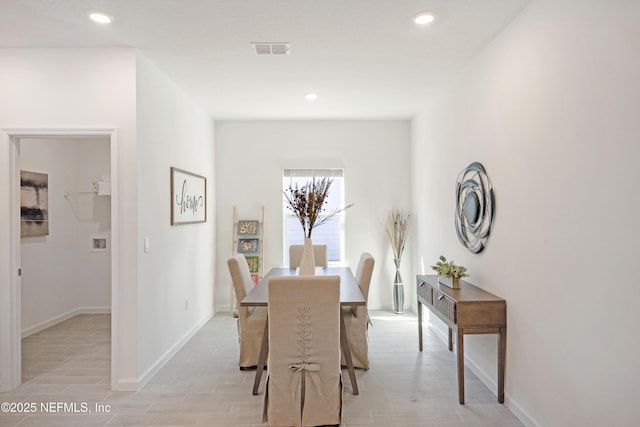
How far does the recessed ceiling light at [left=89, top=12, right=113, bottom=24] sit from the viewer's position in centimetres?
264

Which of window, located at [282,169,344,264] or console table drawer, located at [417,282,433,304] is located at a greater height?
window, located at [282,169,344,264]

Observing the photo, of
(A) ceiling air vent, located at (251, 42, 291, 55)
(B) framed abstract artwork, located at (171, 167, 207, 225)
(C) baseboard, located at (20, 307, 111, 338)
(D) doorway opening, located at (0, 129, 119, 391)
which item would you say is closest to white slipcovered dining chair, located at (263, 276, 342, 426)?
(A) ceiling air vent, located at (251, 42, 291, 55)

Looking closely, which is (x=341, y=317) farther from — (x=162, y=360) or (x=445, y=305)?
(x=162, y=360)

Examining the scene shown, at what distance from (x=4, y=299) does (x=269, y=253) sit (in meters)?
3.15

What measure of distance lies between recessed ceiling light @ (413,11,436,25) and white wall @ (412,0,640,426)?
567 mm

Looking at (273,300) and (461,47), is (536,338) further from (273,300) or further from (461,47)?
(461,47)

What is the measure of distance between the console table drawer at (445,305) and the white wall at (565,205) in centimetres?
36

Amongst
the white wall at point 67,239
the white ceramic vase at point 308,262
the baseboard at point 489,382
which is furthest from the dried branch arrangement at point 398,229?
the white wall at point 67,239

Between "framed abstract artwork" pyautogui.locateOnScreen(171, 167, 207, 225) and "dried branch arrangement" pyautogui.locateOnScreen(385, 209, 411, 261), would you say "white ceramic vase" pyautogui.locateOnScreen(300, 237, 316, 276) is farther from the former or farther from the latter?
"dried branch arrangement" pyautogui.locateOnScreen(385, 209, 411, 261)

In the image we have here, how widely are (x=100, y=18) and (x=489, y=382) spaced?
12.6 ft

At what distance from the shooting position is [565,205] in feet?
7.17

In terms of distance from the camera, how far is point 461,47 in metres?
3.23

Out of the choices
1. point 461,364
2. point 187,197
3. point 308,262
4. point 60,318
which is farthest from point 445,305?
point 60,318

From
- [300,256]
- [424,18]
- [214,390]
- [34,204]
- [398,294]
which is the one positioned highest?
[424,18]
